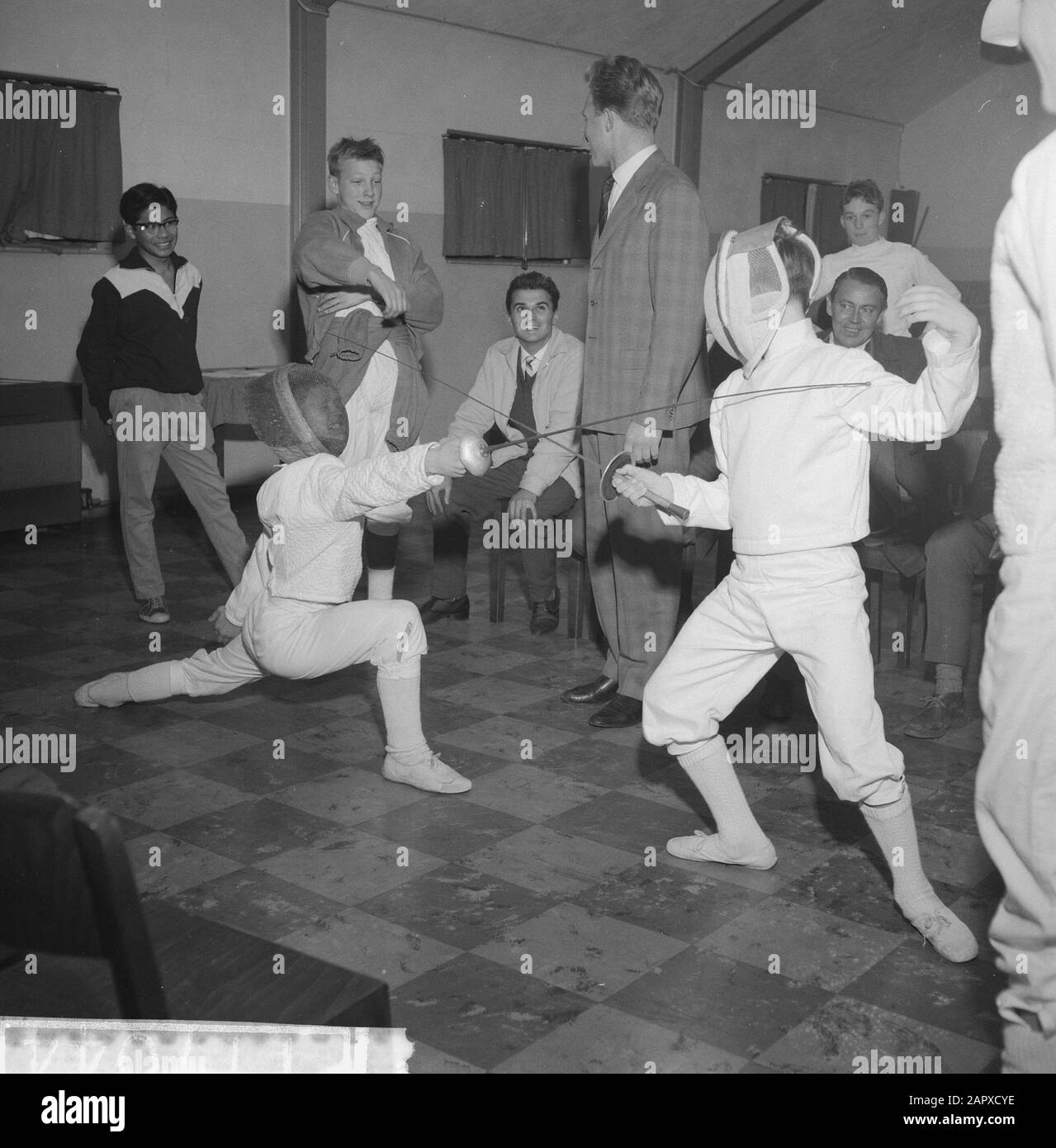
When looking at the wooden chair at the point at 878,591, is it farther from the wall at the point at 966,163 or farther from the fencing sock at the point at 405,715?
the wall at the point at 966,163

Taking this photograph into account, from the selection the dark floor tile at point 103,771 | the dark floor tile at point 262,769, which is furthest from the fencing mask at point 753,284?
the dark floor tile at point 103,771

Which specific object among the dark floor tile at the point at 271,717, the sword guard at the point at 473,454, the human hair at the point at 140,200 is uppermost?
the human hair at the point at 140,200

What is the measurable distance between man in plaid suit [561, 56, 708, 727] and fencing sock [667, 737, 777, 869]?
1.00m

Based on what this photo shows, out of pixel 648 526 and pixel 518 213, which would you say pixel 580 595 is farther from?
pixel 518 213

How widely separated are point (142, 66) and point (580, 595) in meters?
4.22

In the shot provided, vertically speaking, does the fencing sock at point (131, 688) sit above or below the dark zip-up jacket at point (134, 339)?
below

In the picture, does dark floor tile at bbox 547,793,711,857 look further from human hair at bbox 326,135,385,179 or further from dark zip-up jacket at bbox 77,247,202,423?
dark zip-up jacket at bbox 77,247,202,423

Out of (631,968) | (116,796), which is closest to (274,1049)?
(631,968)

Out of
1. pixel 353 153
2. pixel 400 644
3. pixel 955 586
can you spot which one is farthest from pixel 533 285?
pixel 400 644

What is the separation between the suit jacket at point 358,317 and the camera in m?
4.21

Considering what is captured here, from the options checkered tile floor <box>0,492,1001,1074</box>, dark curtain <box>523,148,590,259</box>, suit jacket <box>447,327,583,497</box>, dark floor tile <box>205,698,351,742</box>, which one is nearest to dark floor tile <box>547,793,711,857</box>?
checkered tile floor <box>0,492,1001,1074</box>

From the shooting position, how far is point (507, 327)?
927 centimetres

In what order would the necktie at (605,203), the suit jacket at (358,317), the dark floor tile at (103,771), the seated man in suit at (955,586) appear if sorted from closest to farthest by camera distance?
the dark floor tile at (103,771) → the necktie at (605,203) → the seated man in suit at (955,586) → the suit jacket at (358,317)

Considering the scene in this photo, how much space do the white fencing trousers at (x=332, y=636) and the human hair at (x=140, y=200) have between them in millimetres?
2253
